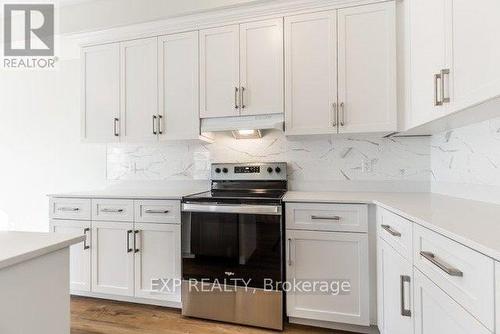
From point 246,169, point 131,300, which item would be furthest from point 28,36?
point 131,300

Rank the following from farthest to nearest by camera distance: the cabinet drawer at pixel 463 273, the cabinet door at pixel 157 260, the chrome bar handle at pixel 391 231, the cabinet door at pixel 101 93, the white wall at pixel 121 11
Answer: the cabinet door at pixel 101 93 → the white wall at pixel 121 11 → the cabinet door at pixel 157 260 → the chrome bar handle at pixel 391 231 → the cabinet drawer at pixel 463 273

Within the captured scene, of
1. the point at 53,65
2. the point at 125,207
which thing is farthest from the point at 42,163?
the point at 125,207

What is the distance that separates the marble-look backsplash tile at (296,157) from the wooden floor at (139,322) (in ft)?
3.85

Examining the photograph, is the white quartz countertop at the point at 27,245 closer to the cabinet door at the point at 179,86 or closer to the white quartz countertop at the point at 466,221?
the white quartz countertop at the point at 466,221

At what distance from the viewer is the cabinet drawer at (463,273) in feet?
2.41

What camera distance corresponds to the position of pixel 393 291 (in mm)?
1523

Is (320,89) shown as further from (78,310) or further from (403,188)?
(78,310)

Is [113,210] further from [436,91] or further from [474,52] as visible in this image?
[474,52]

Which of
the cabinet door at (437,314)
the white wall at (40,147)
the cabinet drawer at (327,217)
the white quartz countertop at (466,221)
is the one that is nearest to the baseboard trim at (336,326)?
the cabinet drawer at (327,217)

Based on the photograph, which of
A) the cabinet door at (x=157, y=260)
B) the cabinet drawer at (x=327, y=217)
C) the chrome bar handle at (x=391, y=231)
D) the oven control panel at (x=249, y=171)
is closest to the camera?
the chrome bar handle at (x=391, y=231)

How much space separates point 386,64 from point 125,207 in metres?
2.24

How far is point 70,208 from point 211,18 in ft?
6.49

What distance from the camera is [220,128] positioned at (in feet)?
7.68

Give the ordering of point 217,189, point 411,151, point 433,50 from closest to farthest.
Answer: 1. point 433,50
2. point 411,151
3. point 217,189
